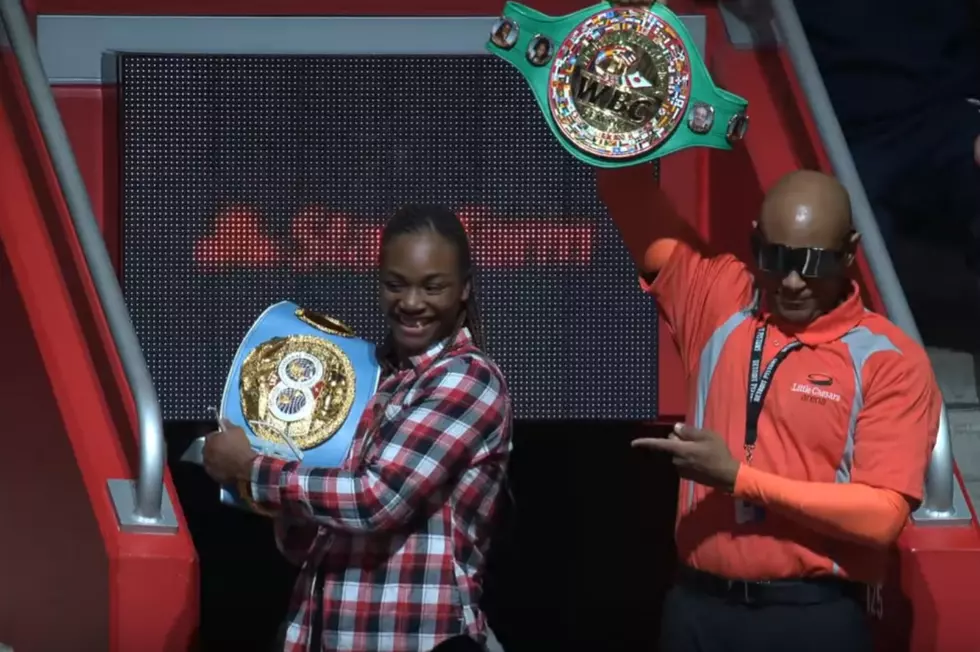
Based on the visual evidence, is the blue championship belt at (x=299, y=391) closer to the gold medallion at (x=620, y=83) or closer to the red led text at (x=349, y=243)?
the gold medallion at (x=620, y=83)

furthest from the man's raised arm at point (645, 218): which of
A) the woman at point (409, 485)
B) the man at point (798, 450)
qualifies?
the woman at point (409, 485)

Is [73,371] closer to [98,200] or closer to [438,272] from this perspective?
[98,200]

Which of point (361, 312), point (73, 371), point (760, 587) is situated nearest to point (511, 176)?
point (361, 312)

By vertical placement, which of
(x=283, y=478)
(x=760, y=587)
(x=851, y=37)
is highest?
(x=851, y=37)

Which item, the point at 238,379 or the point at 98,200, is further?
the point at 98,200

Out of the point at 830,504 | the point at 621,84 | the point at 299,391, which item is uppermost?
the point at 621,84

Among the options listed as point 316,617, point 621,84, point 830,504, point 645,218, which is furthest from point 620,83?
point 316,617

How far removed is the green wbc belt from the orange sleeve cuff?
0.79m

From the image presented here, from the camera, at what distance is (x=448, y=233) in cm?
304

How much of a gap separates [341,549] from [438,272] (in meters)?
0.53

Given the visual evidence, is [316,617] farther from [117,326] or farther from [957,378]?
[957,378]

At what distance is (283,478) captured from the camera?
9.48 ft

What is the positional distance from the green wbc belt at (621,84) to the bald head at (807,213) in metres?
0.35

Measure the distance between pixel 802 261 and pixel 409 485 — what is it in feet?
2.69
